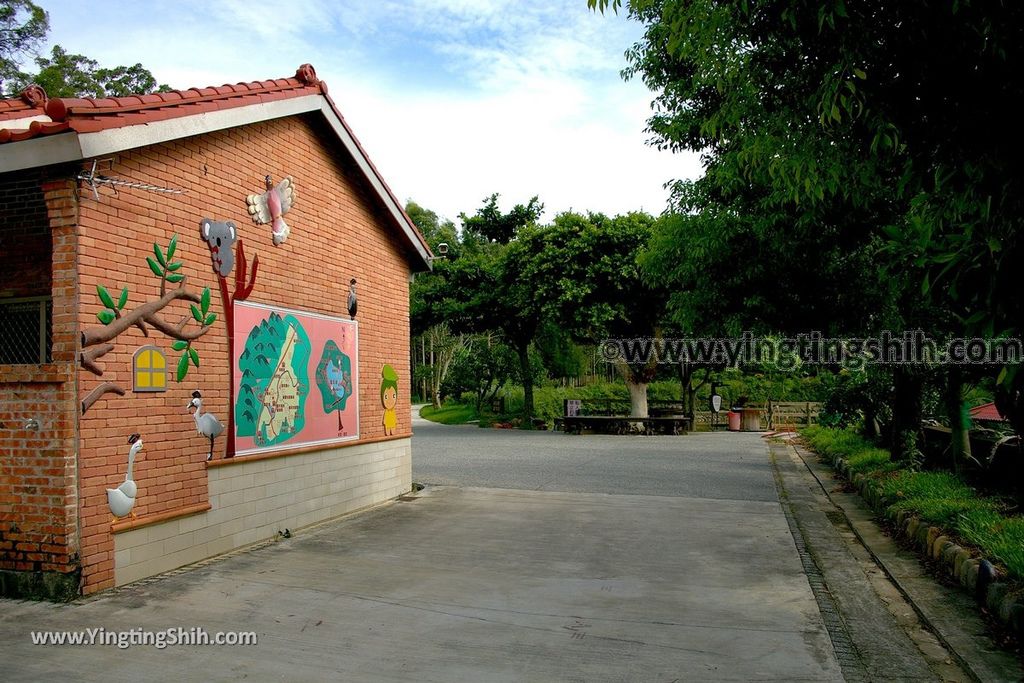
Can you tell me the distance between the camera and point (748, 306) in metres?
12.3

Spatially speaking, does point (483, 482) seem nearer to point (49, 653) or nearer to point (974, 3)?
point (49, 653)

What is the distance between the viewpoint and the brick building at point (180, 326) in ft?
19.6

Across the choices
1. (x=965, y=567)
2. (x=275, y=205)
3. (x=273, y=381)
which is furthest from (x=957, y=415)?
(x=275, y=205)

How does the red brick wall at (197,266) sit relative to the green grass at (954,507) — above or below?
above

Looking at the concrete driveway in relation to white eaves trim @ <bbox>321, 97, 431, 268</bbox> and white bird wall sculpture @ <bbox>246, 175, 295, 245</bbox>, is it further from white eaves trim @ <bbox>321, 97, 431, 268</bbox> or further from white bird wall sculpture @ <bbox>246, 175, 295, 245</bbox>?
white eaves trim @ <bbox>321, 97, 431, 268</bbox>

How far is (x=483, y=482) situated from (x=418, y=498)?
1.95m

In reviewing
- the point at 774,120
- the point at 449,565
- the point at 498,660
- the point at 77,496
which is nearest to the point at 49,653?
the point at 77,496

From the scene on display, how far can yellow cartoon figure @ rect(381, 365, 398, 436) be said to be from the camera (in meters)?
11.2

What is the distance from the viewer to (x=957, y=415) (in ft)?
34.6

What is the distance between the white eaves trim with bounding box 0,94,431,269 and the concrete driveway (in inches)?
130

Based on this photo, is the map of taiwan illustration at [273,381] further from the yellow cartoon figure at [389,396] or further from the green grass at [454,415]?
the green grass at [454,415]

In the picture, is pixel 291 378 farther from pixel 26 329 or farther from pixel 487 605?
pixel 487 605

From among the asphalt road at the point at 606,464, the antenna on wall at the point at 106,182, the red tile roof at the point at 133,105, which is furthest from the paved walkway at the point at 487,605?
the red tile roof at the point at 133,105

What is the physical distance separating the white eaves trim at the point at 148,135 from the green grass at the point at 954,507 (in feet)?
24.6
